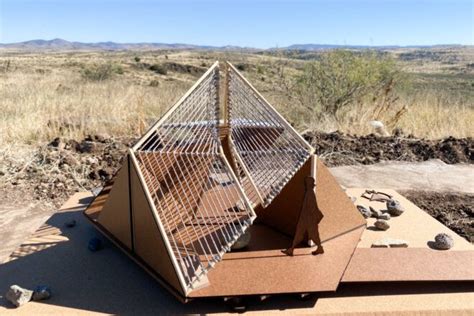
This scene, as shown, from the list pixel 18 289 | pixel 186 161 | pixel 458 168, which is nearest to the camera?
pixel 18 289

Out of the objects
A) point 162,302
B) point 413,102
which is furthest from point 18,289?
point 413,102

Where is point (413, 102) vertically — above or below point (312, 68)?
below

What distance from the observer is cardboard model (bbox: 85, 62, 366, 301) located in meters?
2.62

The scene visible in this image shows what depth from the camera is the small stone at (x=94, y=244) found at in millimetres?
3297

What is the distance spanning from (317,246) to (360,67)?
714 centimetres

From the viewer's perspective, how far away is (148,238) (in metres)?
2.73

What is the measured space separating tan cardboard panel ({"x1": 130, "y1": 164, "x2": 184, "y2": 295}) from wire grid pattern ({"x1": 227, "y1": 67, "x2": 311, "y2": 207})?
72 cm

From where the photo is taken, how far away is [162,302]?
2.67 metres

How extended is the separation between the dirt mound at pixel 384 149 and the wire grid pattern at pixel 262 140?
292 cm

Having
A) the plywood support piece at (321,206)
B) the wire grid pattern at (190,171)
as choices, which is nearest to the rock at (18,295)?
the wire grid pattern at (190,171)

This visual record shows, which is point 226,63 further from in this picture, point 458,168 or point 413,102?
point 413,102

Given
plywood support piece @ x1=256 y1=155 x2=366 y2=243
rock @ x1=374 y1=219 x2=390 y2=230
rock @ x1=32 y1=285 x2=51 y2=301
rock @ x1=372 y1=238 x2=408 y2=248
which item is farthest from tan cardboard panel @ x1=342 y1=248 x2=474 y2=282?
rock @ x1=32 y1=285 x2=51 y2=301

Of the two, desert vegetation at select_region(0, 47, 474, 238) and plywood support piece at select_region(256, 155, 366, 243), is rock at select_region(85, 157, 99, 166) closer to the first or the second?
desert vegetation at select_region(0, 47, 474, 238)

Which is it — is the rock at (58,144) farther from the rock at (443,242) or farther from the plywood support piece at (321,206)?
the rock at (443,242)
